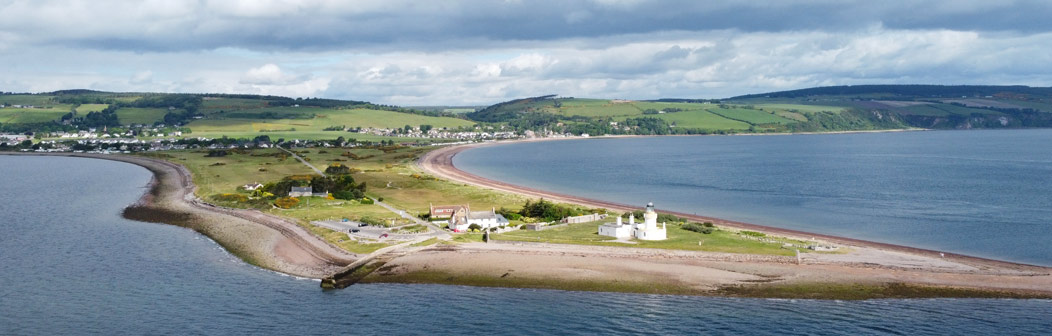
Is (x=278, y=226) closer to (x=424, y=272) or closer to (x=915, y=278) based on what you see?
(x=424, y=272)

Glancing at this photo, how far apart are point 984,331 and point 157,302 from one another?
43381 mm

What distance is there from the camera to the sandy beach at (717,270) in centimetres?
4791

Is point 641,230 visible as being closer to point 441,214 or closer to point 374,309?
point 441,214

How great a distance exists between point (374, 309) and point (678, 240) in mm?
25004

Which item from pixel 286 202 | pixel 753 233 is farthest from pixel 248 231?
pixel 753 233

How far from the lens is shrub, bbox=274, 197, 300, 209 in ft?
277

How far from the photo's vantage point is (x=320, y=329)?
40562 millimetres

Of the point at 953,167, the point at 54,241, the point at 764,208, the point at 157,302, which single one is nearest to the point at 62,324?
the point at 157,302

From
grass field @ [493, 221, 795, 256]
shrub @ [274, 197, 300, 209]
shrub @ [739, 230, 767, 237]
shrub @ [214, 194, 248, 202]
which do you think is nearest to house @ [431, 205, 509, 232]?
grass field @ [493, 221, 795, 256]

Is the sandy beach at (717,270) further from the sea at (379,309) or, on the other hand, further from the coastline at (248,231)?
the coastline at (248,231)

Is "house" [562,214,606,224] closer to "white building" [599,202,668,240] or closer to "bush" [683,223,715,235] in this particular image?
"white building" [599,202,668,240]

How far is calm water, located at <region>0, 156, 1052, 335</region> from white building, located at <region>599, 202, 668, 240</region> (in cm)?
1348

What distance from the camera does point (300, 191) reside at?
92.5 meters

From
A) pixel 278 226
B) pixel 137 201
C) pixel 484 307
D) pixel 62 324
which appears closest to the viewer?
pixel 62 324
